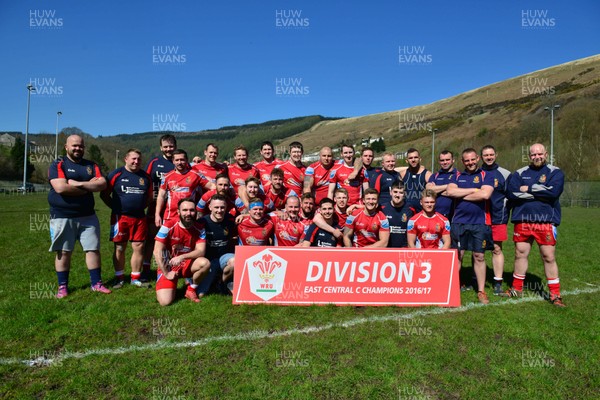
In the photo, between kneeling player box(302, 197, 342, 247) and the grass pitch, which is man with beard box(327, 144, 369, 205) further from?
the grass pitch

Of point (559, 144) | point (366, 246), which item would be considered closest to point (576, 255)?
point (366, 246)

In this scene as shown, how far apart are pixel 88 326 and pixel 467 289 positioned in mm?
5913

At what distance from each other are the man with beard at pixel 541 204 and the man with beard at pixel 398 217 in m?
1.69

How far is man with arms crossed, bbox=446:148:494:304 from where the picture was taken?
580cm

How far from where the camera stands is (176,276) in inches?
217

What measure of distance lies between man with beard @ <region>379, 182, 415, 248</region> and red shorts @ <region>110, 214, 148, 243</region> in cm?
423

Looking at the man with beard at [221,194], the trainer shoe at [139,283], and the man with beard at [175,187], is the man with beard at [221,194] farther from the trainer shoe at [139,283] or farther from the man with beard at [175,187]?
the trainer shoe at [139,283]

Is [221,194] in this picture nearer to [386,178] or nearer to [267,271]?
[267,271]

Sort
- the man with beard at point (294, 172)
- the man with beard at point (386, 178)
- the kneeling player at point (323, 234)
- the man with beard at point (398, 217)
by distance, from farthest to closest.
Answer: the man with beard at point (294, 172) < the man with beard at point (386, 178) < the man with beard at point (398, 217) < the kneeling player at point (323, 234)

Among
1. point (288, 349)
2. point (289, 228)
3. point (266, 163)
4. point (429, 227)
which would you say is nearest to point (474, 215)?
point (429, 227)

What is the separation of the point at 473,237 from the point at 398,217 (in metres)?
1.22

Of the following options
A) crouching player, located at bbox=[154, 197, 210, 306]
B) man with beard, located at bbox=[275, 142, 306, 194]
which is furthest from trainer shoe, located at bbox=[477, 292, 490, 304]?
crouching player, located at bbox=[154, 197, 210, 306]

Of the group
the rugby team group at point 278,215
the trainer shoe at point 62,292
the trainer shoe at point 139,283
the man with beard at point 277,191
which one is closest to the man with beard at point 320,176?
the rugby team group at point 278,215

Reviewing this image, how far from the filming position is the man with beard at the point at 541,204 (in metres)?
5.60
